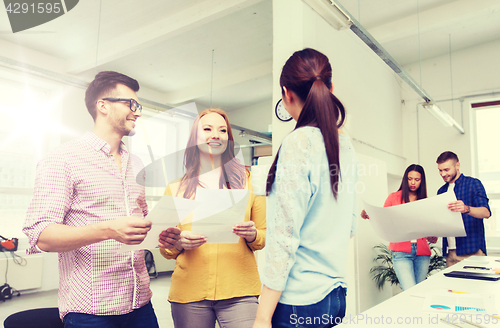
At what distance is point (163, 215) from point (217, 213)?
21 cm

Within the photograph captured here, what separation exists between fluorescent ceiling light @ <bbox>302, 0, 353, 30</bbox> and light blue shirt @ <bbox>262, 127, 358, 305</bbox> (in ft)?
4.46

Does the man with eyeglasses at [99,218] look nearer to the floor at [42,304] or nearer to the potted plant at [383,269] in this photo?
the floor at [42,304]

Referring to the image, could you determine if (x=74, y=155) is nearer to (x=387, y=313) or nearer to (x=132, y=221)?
(x=132, y=221)

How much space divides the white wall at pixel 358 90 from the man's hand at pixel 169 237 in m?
2.45

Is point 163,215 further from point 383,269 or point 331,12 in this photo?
point 383,269

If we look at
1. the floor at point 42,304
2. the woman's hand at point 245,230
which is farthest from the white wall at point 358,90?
the woman's hand at point 245,230

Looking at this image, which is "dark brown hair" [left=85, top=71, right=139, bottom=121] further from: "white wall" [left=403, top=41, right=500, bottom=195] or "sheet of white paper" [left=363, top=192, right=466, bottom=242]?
"white wall" [left=403, top=41, right=500, bottom=195]

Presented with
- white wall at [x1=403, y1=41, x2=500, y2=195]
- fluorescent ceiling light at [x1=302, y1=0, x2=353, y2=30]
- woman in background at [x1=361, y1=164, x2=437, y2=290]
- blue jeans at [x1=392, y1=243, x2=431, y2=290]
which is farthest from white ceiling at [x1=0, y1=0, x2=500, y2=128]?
blue jeans at [x1=392, y1=243, x2=431, y2=290]

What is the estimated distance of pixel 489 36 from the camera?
5258 millimetres

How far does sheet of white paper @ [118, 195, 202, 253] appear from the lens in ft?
3.11

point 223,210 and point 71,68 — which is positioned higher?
point 71,68

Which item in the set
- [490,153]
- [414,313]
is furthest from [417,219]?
[490,153]

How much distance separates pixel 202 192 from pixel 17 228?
4418mm

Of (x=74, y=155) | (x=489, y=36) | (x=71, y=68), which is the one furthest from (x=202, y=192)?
(x=489, y=36)
